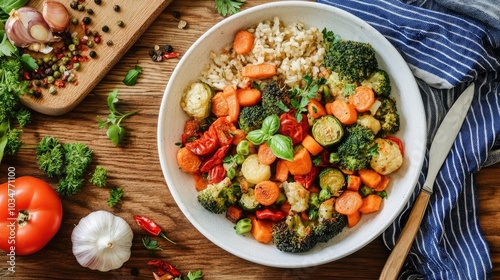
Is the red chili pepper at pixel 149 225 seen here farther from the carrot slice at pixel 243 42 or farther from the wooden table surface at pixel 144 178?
the carrot slice at pixel 243 42

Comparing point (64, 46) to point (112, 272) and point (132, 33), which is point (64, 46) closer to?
point (132, 33)

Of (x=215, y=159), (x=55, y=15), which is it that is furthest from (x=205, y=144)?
(x=55, y=15)

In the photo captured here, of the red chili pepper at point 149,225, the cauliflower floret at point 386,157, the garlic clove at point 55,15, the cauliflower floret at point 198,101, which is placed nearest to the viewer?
the cauliflower floret at point 386,157

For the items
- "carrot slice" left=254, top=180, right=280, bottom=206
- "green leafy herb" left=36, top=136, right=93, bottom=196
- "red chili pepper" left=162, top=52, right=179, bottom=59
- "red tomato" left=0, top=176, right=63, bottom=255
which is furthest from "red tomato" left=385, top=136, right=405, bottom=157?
"red tomato" left=0, top=176, right=63, bottom=255

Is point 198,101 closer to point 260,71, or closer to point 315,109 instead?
point 260,71

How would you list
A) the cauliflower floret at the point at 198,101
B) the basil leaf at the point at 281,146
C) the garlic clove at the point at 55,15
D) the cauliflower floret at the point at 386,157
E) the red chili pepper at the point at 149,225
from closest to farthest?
the basil leaf at the point at 281,146 < the cauliflower floret at the point at 386,157 < the cauliflower floret at the point at 198,101 < the garlic clove at the point at 55,15 < the red chili pepper at the point at 149,225

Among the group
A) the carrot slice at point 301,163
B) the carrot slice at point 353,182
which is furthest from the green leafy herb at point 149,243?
the carrot slice at point 353,182

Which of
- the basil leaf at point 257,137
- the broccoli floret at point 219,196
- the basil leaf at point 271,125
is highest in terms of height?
the basil leaf at point 271,125

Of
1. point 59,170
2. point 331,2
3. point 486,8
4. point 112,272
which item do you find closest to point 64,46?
point 59,170
